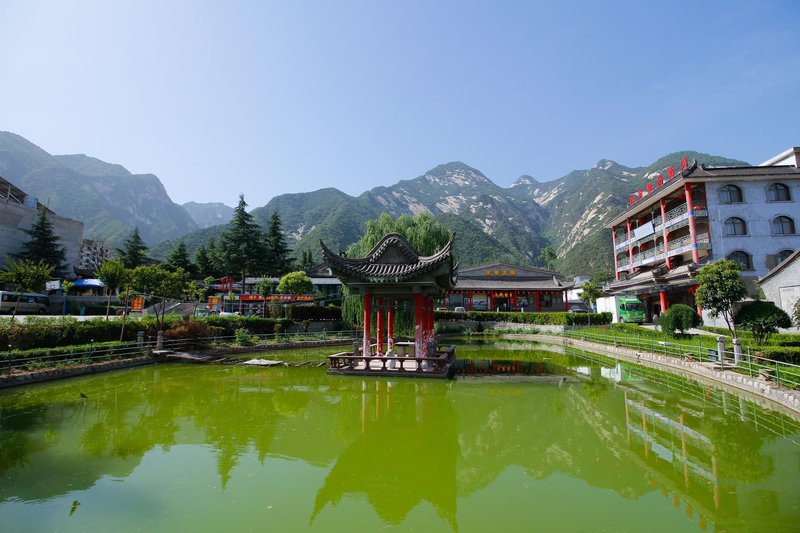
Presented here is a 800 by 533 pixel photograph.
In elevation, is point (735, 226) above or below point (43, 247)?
below

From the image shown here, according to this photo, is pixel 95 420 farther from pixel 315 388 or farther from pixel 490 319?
pixel 490 319

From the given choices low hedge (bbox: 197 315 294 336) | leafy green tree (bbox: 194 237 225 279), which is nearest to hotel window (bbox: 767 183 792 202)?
low hedge (bbox: 197 315 294 336)

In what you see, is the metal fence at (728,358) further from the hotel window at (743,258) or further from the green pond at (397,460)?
the hotel window at (743,258)

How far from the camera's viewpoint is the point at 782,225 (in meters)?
26.3

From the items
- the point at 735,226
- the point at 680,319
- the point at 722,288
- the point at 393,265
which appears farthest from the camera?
the point at 735,226

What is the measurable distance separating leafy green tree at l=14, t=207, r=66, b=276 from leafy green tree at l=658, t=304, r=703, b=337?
161 ft

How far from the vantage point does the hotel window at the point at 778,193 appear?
Result: 2658 centimetres

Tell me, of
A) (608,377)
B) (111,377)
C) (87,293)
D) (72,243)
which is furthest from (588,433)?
(72,243)

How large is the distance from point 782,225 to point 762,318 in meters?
18.4

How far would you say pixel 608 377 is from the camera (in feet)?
45.5

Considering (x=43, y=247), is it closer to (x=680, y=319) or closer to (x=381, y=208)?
(x=680, y=319)

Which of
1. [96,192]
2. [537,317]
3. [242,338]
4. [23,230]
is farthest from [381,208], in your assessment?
[242,338]

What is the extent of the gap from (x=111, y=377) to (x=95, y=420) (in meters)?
6.54

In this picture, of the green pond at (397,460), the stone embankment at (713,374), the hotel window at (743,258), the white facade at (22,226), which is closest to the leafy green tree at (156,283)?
the green pond at (397,460)
